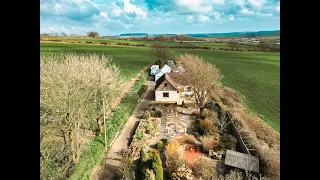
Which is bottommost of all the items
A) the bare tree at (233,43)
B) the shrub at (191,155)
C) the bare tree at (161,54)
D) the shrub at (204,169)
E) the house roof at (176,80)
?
the shrub at (204,169)

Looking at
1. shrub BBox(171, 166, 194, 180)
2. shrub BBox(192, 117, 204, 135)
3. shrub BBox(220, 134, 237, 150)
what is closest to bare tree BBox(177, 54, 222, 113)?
shrub BBox(192, 117, 204, 135)

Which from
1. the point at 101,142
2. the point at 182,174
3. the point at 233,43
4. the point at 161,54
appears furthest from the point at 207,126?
the point at 161,54

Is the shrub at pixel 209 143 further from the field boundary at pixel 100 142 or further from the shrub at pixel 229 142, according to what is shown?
the field boundary at pixel 100 142

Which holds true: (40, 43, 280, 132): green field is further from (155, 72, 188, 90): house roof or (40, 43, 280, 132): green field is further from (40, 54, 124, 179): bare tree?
(40, 54, 124, 179): bare tree

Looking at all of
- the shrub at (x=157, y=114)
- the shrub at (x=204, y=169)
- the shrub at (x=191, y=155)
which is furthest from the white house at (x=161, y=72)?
the shrub at (x=204, y=169)

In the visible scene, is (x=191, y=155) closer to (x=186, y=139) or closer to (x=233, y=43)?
(x=186, y=139)

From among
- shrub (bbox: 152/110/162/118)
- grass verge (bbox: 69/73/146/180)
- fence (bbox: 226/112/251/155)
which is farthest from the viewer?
shrub (bbox: 152/110/162/118)
